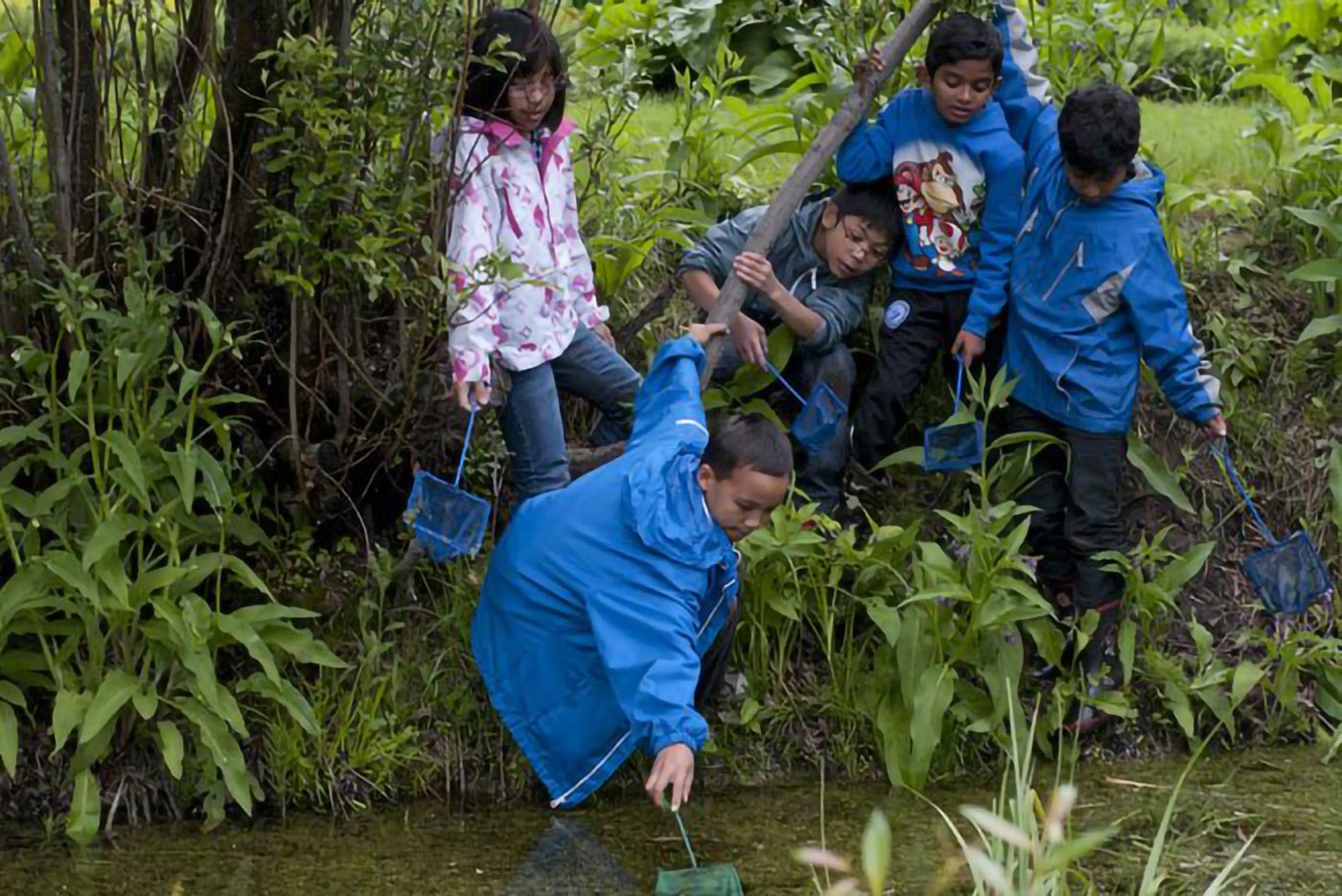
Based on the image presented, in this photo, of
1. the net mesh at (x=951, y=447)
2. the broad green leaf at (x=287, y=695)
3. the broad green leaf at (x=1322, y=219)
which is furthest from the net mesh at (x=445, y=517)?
the broad green leaf at (x=1322, y=219)

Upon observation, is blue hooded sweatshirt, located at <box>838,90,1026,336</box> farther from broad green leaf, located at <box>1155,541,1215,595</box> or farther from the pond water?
the pond water

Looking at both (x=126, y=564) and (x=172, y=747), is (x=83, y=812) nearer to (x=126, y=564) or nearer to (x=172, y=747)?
(x=172, y=747)

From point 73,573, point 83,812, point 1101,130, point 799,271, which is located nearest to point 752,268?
point 799,271

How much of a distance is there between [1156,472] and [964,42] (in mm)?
1360

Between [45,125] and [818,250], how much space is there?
6.72 ft

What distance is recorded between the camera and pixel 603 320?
5145 millimetres

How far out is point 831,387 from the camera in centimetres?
525


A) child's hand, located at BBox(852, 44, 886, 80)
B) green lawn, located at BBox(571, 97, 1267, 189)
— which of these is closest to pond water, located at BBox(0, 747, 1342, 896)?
child's hand, located at BBox(852, 44, 886, 80)

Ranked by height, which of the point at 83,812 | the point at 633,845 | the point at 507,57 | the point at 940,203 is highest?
the point at 507,57

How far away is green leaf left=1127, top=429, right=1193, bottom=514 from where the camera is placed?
5383 mm

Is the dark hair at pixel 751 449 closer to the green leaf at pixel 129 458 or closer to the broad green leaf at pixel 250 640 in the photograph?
the broad green leaf at pixel 250 640

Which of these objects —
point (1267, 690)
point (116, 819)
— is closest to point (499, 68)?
point (116, 819)

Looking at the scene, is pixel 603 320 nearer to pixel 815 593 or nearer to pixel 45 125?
pixel 815 593

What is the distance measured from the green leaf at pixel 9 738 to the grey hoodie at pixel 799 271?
2.08 meters
